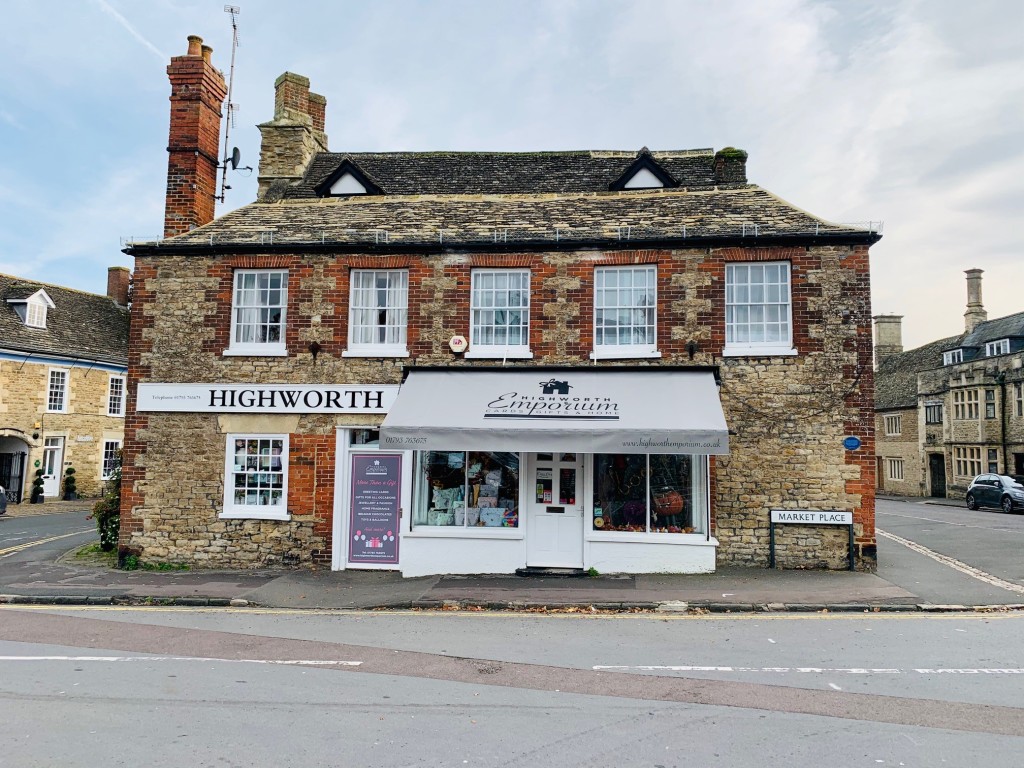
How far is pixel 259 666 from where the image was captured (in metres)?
7.54

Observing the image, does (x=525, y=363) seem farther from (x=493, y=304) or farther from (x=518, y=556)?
(x=518, y=556)

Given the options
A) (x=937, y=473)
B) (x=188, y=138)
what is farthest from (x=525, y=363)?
(x=937, y=473)

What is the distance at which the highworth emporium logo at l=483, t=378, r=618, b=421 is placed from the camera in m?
12.2

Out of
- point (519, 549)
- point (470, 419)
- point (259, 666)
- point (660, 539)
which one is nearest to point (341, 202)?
point (470, 419)

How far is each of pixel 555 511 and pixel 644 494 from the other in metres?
1.64

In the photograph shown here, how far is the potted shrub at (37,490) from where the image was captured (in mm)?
29656

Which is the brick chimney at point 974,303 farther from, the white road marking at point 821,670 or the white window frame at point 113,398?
the white window frame at point 113,398

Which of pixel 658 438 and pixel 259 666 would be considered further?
pixel 658 438

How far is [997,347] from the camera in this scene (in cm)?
3781

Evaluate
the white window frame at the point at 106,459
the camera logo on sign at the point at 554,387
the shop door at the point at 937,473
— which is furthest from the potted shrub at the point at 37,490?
the shop door at the point at 937,473

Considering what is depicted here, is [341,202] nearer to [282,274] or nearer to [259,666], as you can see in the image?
[282,274]

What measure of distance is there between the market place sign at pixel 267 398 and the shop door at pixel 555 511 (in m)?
3.09

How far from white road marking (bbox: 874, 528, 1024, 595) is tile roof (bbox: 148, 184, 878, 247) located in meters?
6.15

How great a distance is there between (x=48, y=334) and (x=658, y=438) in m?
30.0
